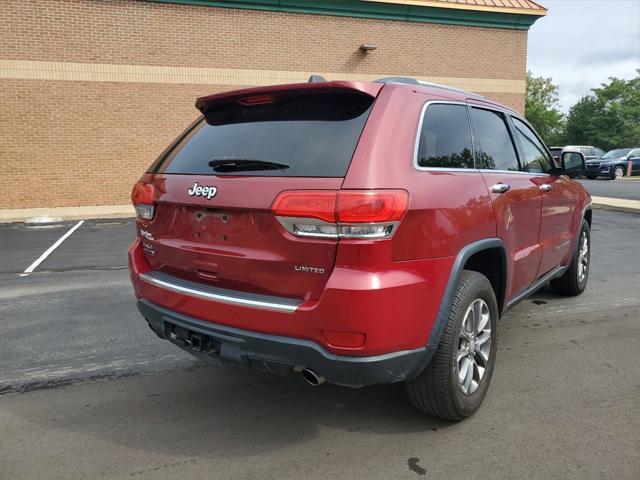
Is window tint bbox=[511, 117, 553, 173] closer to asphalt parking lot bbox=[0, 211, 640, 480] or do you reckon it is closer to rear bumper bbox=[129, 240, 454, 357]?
asphalt parking lot bbox=[0, 211, 640, 480]

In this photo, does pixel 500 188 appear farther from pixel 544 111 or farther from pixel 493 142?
pixel 544 111

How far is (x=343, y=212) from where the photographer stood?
2.25m

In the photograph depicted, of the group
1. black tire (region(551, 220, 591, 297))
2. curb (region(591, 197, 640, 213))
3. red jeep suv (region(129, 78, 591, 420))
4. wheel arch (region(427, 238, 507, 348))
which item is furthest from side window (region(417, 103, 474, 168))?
curb (region(591, 197, 640, 213))

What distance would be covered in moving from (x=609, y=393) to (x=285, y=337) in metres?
2.25

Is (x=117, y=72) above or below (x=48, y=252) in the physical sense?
above

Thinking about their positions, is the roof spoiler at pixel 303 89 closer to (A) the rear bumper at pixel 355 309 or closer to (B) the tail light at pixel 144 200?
(B) the tail light at pixel 144 200

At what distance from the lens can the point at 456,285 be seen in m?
Result: 2.71

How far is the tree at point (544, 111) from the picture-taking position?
53.7 metres

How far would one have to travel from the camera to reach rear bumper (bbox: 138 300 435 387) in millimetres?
2357

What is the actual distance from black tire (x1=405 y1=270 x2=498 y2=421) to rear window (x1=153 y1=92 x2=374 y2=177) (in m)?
0.99

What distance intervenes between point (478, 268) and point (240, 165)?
1.61m

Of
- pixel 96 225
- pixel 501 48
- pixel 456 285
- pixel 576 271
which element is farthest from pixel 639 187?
pixel 456 285

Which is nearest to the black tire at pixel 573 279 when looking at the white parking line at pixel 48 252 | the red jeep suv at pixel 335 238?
the red jeep suv at pixel 335 238

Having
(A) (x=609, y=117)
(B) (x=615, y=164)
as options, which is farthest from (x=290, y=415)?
(A) (x=609, y=117)
